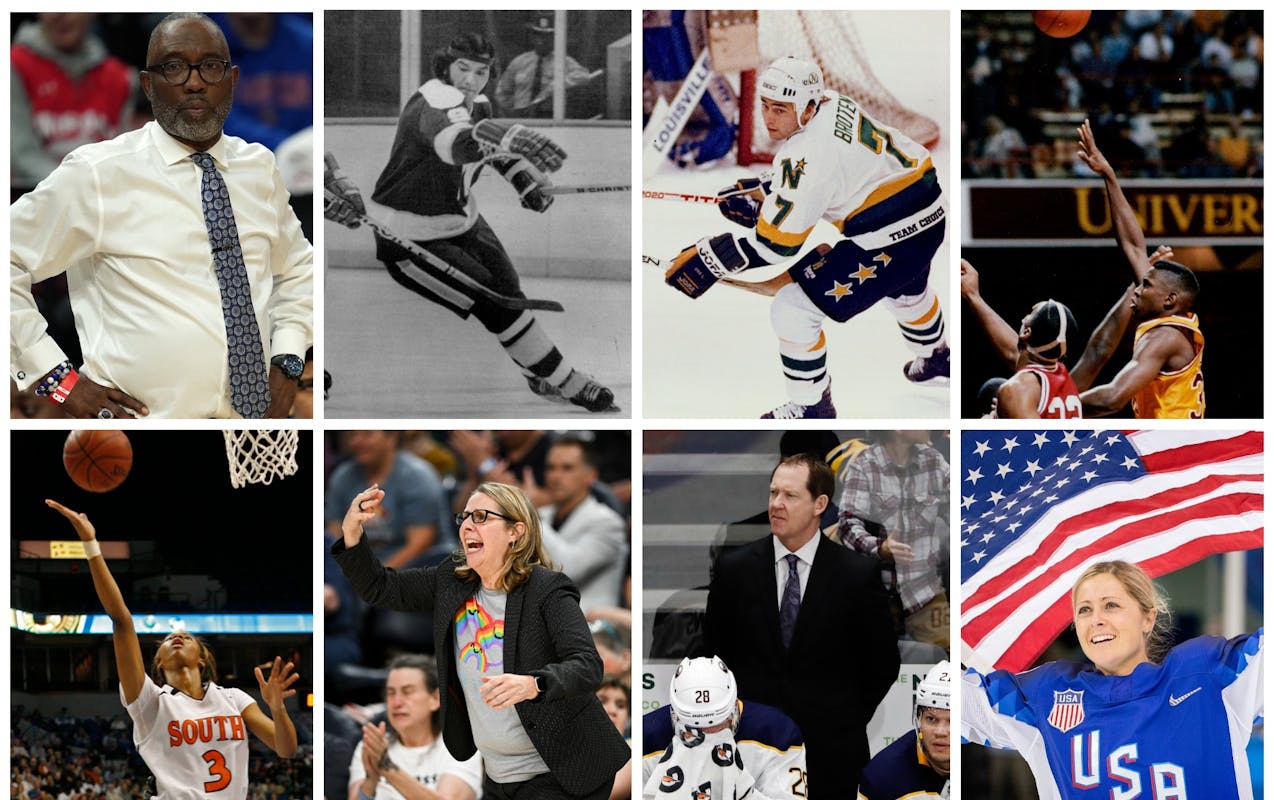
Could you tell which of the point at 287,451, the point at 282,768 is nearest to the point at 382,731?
the point at 282,768

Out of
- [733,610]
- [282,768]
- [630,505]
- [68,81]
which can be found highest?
[68,81]

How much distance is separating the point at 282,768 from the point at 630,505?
1090 mm

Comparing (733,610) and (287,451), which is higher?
(287,451)

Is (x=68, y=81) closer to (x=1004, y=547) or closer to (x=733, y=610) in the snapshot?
(x=733, y=610)

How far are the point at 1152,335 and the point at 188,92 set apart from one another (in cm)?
247

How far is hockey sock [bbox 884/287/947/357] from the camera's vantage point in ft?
11.3

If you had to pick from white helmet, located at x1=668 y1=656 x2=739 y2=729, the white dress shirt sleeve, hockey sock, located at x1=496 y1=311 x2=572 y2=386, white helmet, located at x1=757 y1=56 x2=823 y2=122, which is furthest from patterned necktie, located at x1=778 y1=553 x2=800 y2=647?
the white dress shirt sleeve

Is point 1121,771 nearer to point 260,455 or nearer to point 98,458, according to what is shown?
point 260,455

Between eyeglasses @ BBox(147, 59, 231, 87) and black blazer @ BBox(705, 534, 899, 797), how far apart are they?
1735 mm

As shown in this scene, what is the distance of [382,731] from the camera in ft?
11.3

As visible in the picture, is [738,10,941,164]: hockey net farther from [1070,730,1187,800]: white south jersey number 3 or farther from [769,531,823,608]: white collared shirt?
[1070,730,1187,800]: white south jersey number 3

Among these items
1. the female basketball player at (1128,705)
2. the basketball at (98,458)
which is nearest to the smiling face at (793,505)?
the female basketball player at (1128,705)

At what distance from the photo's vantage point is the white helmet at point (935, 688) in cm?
345

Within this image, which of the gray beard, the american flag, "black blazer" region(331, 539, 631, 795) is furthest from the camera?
the american flag
